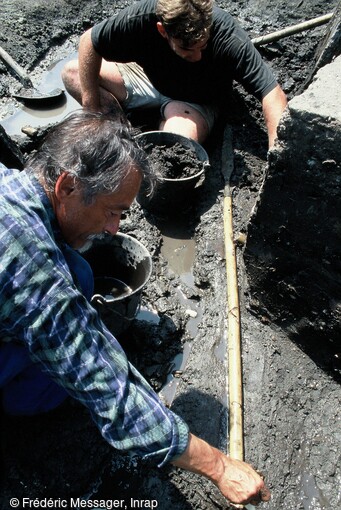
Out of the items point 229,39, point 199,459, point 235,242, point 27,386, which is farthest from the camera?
point 229,39

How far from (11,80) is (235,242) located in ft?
12.0

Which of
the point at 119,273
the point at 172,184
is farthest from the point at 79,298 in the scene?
the point at 172,184

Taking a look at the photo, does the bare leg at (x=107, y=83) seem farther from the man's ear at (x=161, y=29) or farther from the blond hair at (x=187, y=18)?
the blond hair at (x=187, y=18)

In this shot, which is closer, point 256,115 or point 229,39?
point 229,39

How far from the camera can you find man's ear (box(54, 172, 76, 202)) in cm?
178

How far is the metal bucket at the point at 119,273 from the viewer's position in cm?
282

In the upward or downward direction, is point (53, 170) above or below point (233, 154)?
above

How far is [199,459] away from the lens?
181cm

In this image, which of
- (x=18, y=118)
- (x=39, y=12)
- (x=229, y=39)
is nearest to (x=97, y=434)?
(x=229, y=39)

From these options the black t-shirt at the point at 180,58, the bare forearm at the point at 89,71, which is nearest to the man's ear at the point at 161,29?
the black t-shirt at the point at 180,58

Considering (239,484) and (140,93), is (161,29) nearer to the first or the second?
(140,93)

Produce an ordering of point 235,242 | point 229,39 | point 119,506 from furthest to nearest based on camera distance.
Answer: point 229,39 → point 235,242 → point 119,506

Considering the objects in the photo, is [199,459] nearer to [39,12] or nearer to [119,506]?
[119,506]

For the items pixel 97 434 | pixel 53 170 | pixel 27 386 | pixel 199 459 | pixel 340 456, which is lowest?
pixel 340 456
